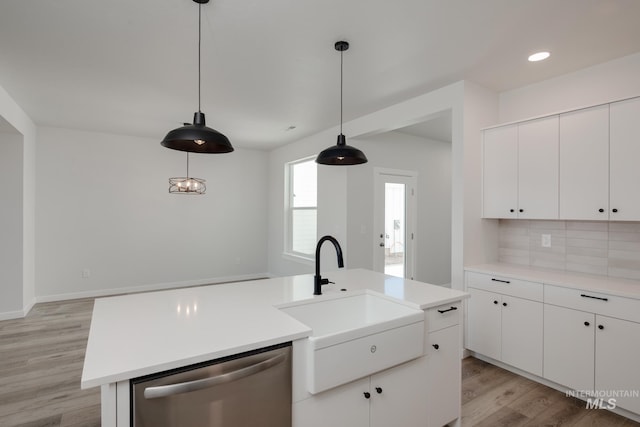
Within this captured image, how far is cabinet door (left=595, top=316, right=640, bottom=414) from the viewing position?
2133 mm

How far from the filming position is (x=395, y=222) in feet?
16.6

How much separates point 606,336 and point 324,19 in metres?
2.92

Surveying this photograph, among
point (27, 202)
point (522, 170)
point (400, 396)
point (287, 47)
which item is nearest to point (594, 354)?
point (522, 170)

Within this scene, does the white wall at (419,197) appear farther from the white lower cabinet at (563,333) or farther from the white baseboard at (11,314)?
the white baseboard at (11,314)

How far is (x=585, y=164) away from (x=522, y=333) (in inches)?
57.8

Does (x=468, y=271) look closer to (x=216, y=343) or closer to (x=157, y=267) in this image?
(x=216, y=343)

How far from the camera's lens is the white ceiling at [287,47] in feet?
6.64

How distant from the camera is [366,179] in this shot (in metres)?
4.70

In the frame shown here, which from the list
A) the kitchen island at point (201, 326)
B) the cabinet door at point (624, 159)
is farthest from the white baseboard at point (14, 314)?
the cabinet door at point (624, 159)

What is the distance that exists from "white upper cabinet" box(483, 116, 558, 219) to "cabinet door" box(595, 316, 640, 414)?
925 millimetres

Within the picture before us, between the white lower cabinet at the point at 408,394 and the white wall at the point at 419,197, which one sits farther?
the white wall at the point at 419,197

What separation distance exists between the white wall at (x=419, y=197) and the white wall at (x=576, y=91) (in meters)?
1.77

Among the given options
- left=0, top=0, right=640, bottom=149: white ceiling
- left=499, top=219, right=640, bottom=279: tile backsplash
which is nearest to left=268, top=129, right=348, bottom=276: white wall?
left=0, top=0, right=640, bottom=149: white ceiling

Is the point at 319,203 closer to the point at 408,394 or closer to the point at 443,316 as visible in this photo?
the point at 443,316
